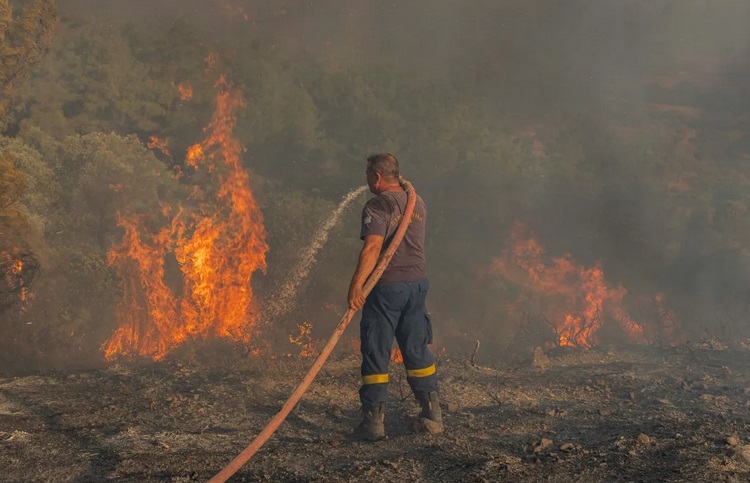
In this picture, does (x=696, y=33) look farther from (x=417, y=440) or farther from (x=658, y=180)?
(x=417, y=440)

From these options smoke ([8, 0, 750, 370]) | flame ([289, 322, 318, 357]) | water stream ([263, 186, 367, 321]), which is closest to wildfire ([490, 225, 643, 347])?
smoke ([8, 0, 750, 370])

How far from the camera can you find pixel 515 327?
1401 centimetres

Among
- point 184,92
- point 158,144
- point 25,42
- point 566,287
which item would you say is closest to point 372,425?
point 25,42

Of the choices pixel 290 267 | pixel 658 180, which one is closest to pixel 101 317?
pixel 290 267

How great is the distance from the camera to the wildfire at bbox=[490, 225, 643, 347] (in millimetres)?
14547

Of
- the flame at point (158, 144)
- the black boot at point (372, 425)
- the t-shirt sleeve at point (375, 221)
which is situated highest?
the flame at point (158, 144)

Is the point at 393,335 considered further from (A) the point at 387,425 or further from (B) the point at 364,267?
(A) the point at 387,425

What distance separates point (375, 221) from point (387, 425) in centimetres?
189

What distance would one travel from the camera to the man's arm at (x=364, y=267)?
491 centimetres

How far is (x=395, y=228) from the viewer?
17.0 feet

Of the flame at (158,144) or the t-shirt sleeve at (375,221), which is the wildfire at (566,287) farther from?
the t-shirt sleeve at (375,221)

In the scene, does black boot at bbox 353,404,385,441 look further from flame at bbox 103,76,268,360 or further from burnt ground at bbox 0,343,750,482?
flame at bbox 103,76,268,360

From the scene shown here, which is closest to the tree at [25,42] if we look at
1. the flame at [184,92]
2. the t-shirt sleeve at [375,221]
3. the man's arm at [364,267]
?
the flame at [184,92]

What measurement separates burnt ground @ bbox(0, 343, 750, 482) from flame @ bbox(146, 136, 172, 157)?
823 centimetres
